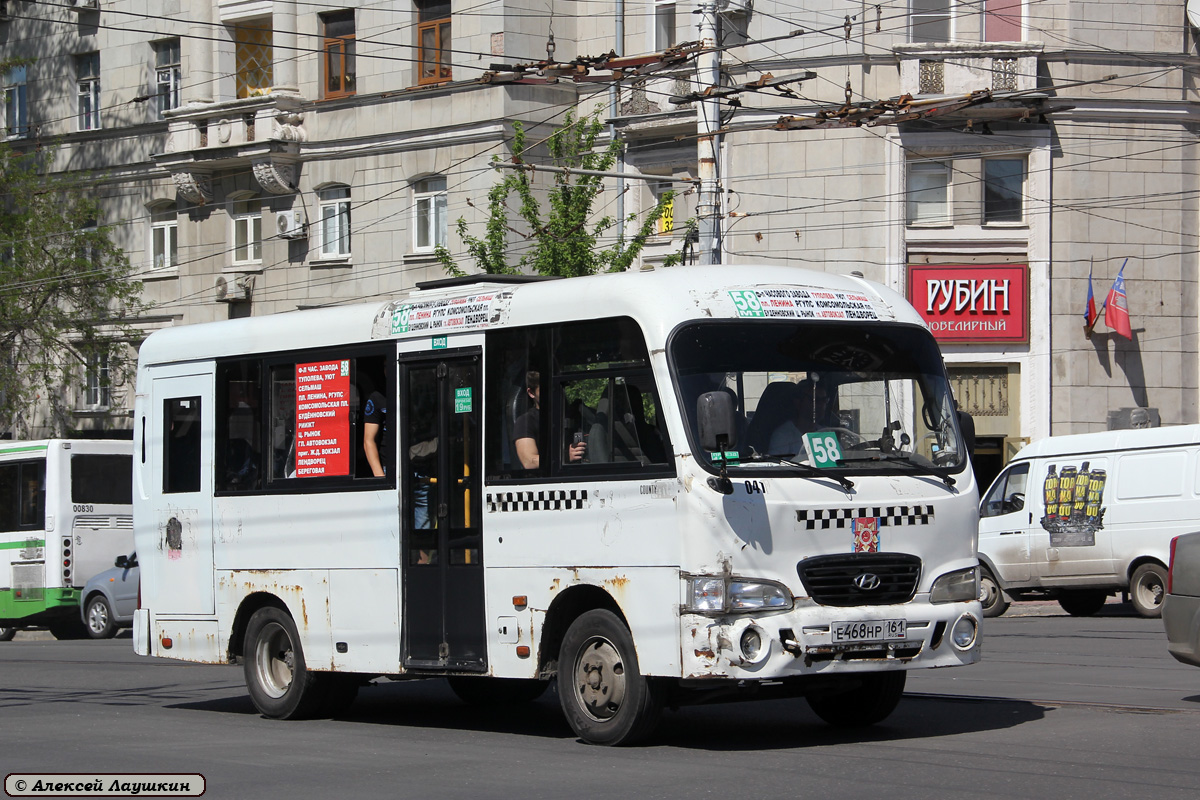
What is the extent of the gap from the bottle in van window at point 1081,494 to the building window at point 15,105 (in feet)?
96.2

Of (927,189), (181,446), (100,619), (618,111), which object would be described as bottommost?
(100,619)

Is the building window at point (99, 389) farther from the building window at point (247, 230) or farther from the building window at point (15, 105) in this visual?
the building window at point (15, 105)

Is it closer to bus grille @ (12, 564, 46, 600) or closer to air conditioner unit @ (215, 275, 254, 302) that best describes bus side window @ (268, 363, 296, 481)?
bus grille @ (12, 564, 46, 600)

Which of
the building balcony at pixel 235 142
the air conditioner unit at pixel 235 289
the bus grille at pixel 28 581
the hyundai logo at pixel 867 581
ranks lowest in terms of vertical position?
the bus grille at pixel 28 581

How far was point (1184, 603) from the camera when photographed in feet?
37.2

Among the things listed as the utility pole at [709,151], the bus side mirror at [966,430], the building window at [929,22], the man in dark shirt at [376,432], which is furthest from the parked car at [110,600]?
the building window at [929,22]

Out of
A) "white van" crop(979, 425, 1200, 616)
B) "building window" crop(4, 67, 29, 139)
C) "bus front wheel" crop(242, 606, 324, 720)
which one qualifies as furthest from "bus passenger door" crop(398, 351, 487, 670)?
"building window" crop(4, 67, 29, 139)

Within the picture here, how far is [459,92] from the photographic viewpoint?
34.2 metres

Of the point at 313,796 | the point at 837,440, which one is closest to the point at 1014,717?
the point at 837,440

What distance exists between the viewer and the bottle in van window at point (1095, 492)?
21531 mm

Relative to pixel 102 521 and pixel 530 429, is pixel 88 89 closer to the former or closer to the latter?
pixel 102 521

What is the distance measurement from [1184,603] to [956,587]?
208 cm

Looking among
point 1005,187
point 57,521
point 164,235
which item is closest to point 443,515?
point 57,521

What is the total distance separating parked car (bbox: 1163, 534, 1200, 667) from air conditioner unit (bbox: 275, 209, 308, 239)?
2753cm
